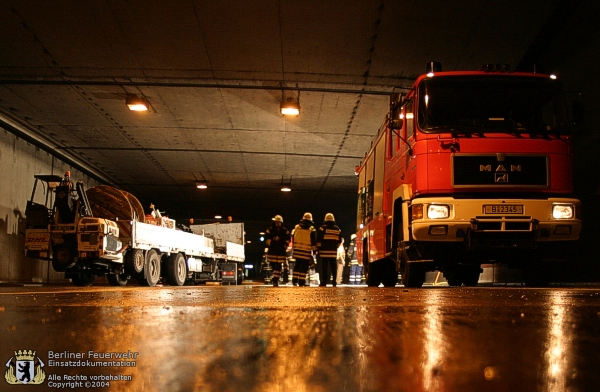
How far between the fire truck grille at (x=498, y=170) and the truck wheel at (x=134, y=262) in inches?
373

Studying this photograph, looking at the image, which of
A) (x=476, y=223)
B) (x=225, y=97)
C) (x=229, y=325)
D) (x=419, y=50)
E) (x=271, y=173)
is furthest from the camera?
(x=271, y=173)

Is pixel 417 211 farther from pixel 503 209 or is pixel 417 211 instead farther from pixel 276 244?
pixel 276 244

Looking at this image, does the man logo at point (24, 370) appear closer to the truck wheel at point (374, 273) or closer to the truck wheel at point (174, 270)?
the truck wheel at point (374, 273)

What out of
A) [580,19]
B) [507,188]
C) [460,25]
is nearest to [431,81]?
[507,188]

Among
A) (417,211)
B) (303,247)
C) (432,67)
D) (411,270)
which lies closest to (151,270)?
(303,247)

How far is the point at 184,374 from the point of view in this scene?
4.16ft

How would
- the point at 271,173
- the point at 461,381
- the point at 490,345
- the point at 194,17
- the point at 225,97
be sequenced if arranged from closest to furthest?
1. the point at 461,381
2. the point at 490,345
3. the point at 194,17
4. the point at 225,97
5. the point at 271,173

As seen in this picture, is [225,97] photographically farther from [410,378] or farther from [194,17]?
[410,378]

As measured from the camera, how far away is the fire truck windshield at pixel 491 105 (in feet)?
27.2

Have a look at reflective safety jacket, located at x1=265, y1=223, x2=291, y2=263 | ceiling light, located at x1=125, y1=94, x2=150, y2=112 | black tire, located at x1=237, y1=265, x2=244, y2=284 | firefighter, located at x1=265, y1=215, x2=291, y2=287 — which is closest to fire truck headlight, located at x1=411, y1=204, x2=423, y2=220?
firefighter, located at x1=265, y1=215, x2=291, y2=287

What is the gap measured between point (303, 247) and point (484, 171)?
6613mm

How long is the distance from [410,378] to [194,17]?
→ 391 inches

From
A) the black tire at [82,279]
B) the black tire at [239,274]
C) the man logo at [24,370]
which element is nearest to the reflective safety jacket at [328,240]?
the black tire at [82,279]

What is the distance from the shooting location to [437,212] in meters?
8.03
